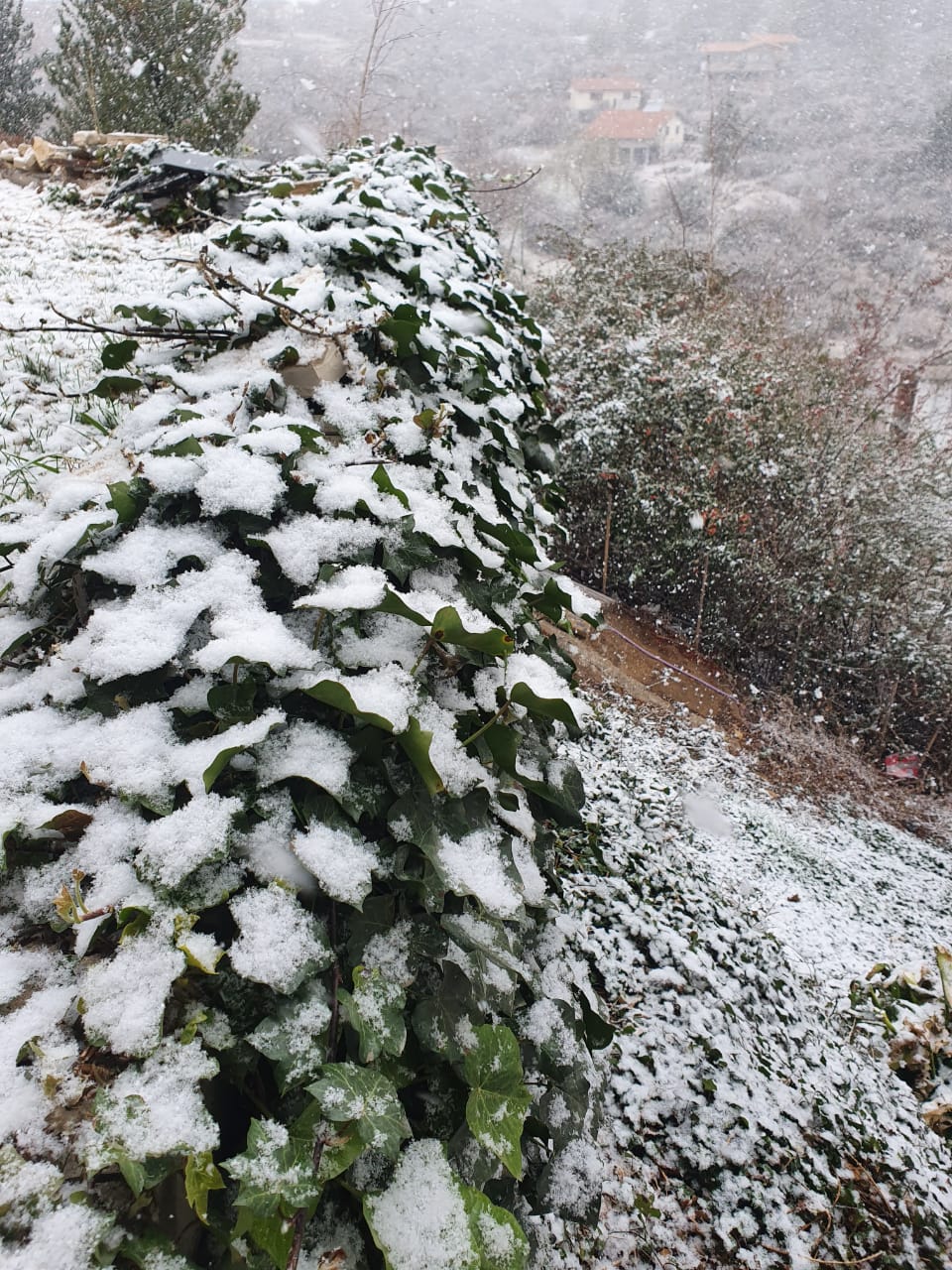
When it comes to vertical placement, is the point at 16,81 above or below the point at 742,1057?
above

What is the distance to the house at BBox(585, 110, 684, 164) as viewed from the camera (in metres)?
26.4

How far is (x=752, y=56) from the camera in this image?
31.5m

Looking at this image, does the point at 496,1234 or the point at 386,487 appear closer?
the point at 496,1234

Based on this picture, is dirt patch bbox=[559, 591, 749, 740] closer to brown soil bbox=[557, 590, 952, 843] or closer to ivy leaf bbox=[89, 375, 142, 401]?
brown soil bbox=[557, 590, 952, 843]

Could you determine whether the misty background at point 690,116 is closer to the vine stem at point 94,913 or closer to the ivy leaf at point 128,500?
the ivy leaf at point 128,500


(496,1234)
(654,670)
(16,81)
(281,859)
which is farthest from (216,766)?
(16,81)

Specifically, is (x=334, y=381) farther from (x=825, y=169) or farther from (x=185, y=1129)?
(x=825, y=169)

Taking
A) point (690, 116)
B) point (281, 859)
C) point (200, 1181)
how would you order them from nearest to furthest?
1. point (200, 1181)
2. point (281, 859)
3. point (690, 116)

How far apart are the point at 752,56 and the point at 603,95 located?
294 inches

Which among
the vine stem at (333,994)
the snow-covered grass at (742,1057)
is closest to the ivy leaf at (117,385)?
the vine stem at (333,994)

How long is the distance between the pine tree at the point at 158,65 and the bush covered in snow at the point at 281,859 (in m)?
10.0

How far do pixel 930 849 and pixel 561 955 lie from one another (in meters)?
3.93

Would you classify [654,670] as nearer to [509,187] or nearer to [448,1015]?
[509,187]

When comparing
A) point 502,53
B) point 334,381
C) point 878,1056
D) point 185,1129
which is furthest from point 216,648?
point 502,53
